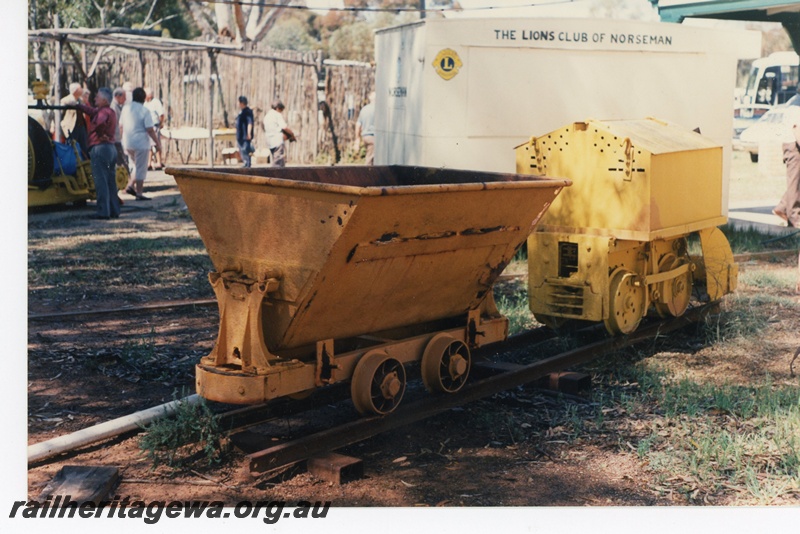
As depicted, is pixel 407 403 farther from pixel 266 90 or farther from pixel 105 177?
pixel 266 90

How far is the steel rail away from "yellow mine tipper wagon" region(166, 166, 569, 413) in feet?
0.35

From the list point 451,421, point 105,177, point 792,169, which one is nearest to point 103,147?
point 105,177

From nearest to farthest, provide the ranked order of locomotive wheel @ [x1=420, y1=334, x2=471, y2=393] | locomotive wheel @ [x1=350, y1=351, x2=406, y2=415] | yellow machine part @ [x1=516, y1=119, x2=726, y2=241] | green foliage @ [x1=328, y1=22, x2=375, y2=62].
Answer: locomotive wheel @ [x1=350, y1=351, x2=406, y2=415], locomotive wheel @ [x1=420, y1=334, x2=471, y2=393], yellow machine part @ [x1=516, y1=119, x2=726, y2=241], green foliage @ [x1=328, y1=22, x2=375, y2=62]

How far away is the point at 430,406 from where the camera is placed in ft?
20.5

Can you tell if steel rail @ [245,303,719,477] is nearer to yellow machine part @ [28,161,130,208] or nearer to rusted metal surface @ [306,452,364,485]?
rusted metal surface @ [306,452,364,485]

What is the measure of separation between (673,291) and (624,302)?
0.86 meters

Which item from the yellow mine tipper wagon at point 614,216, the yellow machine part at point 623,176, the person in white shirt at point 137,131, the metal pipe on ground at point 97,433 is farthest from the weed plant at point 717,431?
the person in white shirt at point 137,131

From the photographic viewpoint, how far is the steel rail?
5301 mm

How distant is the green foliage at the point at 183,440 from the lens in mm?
5578

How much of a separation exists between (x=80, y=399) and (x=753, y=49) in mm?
10267

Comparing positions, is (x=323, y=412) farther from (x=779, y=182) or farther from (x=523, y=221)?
(x=779, y=182)

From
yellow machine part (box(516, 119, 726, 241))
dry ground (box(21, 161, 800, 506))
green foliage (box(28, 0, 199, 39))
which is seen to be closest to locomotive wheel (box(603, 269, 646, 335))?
dry ground (box(21, 161, 800, 506))

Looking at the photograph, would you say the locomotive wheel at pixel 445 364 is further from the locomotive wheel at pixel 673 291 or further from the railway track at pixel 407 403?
the locomotive wheel at pixel 673 291

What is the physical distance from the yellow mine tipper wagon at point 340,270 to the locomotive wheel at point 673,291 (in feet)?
7.25
